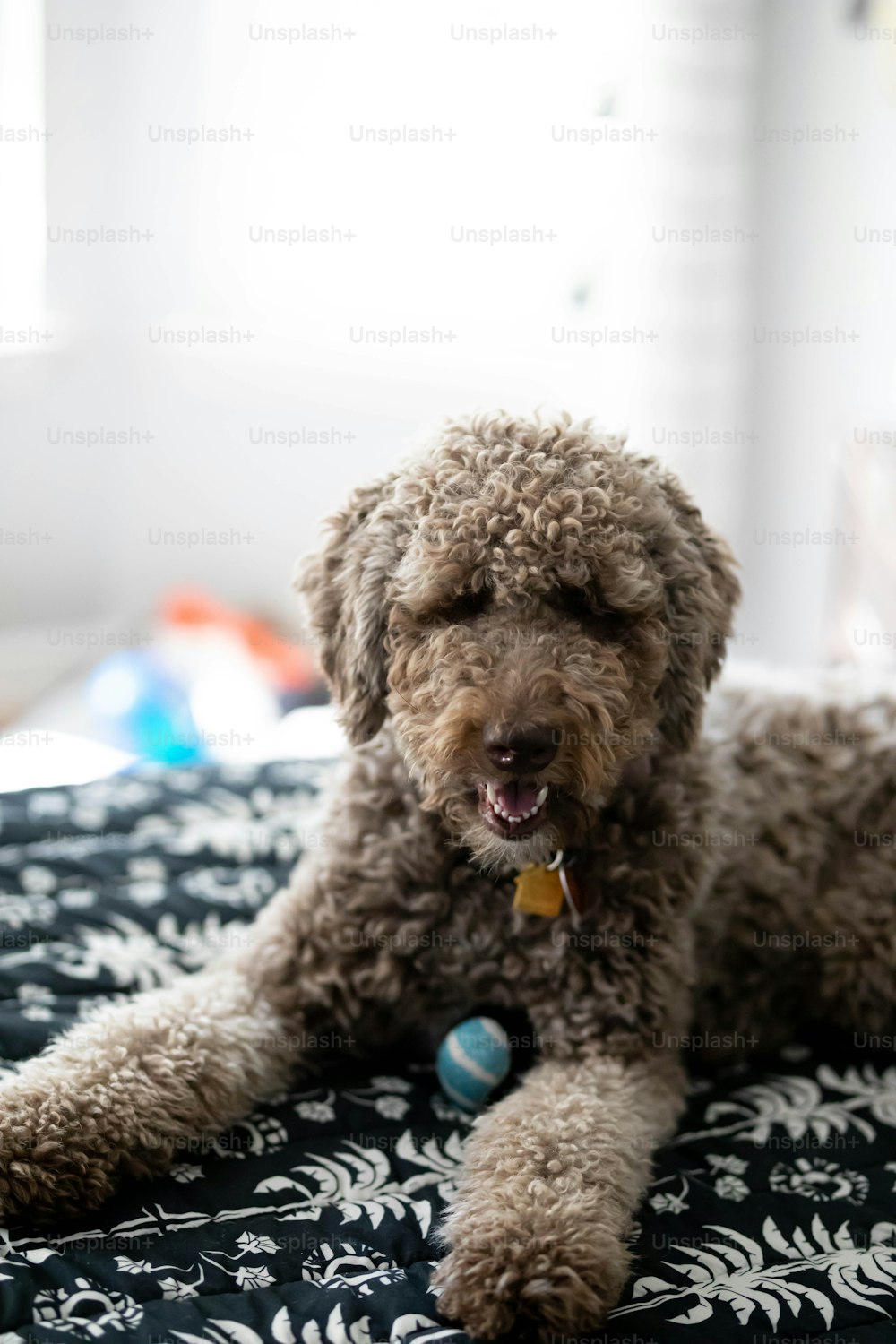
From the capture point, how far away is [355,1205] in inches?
68.4

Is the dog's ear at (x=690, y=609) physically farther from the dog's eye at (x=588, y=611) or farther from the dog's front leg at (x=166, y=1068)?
the dog's front leg at (x=166, y=1068)

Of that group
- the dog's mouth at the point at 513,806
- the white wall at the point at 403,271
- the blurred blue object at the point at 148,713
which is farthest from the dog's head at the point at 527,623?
the white wall at the point at 403,271

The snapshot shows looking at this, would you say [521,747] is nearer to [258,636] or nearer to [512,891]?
[512,891]

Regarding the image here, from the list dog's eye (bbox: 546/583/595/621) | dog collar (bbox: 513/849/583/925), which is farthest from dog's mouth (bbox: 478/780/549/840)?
dog's eye (bbox: 546/583/595/621)

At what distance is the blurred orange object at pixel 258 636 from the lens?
14.5 feet

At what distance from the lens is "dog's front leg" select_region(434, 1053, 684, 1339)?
58.2 inches

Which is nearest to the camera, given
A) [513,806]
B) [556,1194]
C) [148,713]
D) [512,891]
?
[556,1194]

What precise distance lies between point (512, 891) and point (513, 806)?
310 millimetres

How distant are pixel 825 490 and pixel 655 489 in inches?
105

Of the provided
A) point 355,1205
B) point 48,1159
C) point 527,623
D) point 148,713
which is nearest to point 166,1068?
point 48,1159

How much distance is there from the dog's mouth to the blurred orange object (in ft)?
8.82

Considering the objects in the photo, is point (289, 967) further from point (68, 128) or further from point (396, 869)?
point (68, 128)

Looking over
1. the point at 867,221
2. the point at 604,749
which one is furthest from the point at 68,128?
the point at 604,749

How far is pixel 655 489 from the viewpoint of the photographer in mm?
1883
